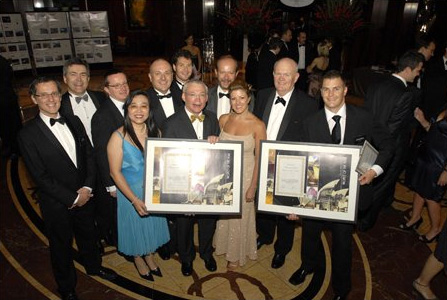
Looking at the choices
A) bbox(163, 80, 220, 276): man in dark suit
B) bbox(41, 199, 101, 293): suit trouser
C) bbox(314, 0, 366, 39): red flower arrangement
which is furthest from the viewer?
bbox(314, 0, 366, 39): red flower arrangement

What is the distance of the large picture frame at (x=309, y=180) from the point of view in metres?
2.75

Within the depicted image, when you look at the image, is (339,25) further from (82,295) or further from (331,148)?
(82,295)

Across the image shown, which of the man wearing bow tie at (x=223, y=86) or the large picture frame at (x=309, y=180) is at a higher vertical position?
the man wearing bow tie at (x=223, y=86)

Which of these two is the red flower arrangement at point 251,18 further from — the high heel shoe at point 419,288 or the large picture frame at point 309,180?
the high heel shoe at point 419,288

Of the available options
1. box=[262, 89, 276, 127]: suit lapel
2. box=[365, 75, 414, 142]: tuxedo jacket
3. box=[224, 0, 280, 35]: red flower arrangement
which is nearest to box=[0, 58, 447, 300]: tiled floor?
box=[365, 75, 414, 142]: tuxedo jacket

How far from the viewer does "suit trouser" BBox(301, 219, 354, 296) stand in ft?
9.79

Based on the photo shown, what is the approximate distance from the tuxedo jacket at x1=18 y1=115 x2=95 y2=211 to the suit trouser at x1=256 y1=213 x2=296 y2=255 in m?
2.10

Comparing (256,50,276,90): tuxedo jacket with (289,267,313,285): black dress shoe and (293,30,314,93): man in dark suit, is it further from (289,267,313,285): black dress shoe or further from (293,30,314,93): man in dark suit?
(289,267,313,285): black dress shoe

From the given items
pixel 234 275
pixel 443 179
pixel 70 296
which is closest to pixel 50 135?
pixel 70 296

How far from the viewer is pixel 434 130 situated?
3.87 meters

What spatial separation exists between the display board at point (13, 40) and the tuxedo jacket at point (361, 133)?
11.5 metres

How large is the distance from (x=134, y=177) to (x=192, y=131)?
0.70 metres

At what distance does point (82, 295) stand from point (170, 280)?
2.96ft

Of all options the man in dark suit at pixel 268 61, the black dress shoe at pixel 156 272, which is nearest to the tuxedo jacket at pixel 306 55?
the man in dark suit at pixel 268 61
